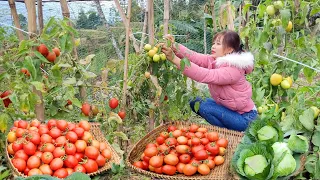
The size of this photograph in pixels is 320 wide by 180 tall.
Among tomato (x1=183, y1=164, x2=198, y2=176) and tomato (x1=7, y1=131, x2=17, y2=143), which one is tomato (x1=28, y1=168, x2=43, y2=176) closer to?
tomato (x1=7, y1=131, x2=17, y2=143)

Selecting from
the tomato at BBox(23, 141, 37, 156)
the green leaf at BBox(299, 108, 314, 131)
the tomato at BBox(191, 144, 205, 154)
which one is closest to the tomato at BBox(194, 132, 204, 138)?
the tomato at BBox(191, 144, 205, 154)

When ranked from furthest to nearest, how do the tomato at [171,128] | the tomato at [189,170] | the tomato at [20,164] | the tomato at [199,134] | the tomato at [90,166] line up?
the tomato at [171,128] < the tomato at [199,134] < the tomato at [189,170] < the tomato at [90,166] < the tomato at [20,164]

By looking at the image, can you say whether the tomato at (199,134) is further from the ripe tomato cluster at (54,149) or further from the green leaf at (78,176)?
A: the green leaf at (78,176)

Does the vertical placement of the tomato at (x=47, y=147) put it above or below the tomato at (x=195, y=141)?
above

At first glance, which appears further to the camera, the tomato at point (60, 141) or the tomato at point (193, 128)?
the tomato at point (193, 128)

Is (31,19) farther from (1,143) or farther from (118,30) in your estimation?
(118,30)

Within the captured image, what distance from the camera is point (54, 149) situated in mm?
1758

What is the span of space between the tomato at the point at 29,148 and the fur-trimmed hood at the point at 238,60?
4.48 ft

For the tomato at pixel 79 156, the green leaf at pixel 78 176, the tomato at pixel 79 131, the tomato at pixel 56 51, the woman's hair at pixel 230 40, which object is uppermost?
the tomato at pixel 56 51

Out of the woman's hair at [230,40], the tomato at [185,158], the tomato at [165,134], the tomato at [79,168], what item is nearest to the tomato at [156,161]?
the tomato at [185,158]

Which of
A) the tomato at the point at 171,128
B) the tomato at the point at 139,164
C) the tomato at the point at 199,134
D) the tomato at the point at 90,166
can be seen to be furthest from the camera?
the tomato at the point at 171,128

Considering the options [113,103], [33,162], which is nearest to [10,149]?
[33,162]

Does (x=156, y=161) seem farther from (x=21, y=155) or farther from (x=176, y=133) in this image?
(x=21, y=155)

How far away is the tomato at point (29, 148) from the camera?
1.70 meters
